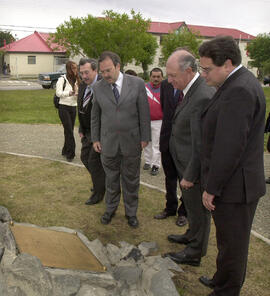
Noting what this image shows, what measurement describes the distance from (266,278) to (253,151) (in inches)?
67.5

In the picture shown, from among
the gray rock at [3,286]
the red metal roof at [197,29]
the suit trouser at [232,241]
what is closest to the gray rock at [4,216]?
the gray rock at [3,286]

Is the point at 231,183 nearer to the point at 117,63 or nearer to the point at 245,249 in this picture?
the point at 245,249

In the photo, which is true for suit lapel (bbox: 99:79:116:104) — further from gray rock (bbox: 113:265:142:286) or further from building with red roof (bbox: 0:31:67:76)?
building with red roof (bbox: 0:31:67:76)

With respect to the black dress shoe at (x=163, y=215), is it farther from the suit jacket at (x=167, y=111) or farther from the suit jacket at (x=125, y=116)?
the suit jacket at (x=125, y=116)

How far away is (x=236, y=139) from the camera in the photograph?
2.38 m

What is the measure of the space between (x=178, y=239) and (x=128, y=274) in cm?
128

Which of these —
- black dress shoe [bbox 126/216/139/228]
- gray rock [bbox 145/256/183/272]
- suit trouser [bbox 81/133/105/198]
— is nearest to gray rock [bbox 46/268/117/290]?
gray rock [bbox 145/256/183/272]

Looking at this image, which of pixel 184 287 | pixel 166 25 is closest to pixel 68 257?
pixel 184 287

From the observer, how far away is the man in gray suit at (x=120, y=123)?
4.14 metres

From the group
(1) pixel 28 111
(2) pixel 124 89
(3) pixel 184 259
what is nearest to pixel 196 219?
(3) pixel 184 259

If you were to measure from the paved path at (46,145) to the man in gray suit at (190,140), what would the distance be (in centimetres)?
129

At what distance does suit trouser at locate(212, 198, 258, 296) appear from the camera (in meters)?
2.63

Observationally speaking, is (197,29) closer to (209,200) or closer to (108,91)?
(108,91)

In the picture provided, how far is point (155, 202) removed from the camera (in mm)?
5320
